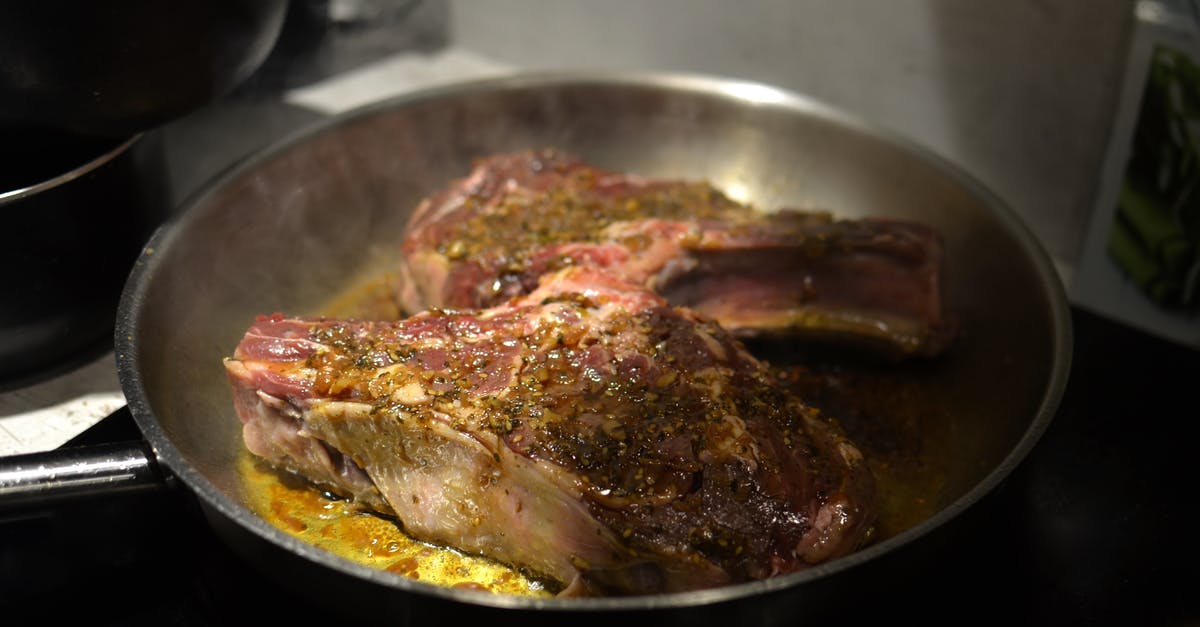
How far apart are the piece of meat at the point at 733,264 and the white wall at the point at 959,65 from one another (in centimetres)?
96

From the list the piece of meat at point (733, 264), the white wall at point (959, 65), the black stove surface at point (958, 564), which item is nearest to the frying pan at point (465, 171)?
the black stove surface at point (958, 564)

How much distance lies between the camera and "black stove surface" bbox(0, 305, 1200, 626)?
210 cm

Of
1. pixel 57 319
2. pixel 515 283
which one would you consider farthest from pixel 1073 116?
pixel 57 319

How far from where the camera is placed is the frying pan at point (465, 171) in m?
1.80

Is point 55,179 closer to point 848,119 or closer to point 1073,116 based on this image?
point 848,119

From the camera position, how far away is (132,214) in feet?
8.89

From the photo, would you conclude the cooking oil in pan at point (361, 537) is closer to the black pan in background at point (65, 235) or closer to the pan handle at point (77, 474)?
the pan handle at point (77, 474)

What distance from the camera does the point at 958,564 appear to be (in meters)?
2.21

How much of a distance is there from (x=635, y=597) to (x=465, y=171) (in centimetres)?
196

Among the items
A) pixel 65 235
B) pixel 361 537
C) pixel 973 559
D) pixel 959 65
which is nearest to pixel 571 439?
pixel 361 537

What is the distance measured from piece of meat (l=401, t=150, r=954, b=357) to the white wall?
96 cm

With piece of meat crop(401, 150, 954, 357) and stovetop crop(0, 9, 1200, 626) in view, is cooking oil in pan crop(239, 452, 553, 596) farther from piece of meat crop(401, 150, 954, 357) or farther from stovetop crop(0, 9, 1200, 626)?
piece of meat crop(401, 150, 954, 357)

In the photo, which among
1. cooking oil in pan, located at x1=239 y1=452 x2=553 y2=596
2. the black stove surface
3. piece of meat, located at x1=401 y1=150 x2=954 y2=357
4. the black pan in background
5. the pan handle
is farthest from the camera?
piece of meat, located at x1=401 y1=150 x2=954 y2=357

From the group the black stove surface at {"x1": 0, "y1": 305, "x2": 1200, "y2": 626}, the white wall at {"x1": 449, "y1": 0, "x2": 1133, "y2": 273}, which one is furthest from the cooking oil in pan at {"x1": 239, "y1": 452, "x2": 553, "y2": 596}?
the white wall at {"x1": 449, "y1": 0, "x2": 1133, "y2": 273}
